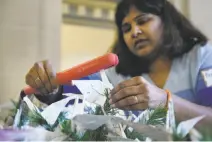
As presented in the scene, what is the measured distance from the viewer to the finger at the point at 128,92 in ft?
1.04

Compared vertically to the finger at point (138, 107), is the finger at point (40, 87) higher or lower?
higher

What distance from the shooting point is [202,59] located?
690 millimetres

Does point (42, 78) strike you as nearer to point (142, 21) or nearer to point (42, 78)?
point (42, 78)

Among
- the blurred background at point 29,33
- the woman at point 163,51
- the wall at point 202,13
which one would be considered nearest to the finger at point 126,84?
the woman at point 163,51

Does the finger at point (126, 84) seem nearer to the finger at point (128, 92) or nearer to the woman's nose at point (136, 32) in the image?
the finger at point (128, 92)

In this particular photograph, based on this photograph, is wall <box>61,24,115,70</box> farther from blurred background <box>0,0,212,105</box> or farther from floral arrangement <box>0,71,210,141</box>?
floral arrangement <box>0,71,210,141</box>

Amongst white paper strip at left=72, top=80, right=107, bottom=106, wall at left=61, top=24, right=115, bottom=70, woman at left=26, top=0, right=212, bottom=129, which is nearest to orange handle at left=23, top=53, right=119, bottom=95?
white paper strip at left=72, top=80, right=107, bottom=106

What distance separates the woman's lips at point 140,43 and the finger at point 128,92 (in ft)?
1.24

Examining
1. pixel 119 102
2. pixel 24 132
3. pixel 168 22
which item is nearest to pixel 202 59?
pixel 168 22

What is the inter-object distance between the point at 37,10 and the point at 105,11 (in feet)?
1.65

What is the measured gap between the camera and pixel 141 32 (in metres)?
0.73

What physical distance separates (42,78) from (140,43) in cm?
35

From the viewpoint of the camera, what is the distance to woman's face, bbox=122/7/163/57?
73 cm

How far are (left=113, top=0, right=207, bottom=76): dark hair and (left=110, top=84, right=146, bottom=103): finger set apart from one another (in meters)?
0.43
